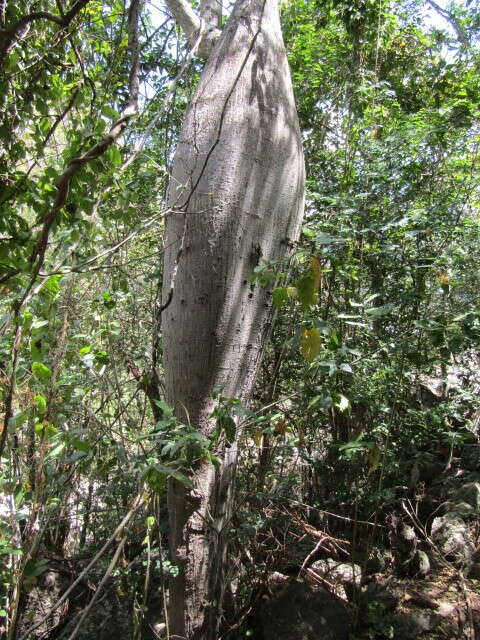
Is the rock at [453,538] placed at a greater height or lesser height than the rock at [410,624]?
greater

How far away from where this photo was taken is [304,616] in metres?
2.36

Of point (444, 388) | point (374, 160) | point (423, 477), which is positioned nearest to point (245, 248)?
point (374, 160)

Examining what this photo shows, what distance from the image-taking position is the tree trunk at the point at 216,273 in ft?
5.49

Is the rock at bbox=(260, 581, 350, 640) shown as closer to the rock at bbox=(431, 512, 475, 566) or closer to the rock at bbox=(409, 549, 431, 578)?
the rock at bbox=(409, 549, 431, 578)

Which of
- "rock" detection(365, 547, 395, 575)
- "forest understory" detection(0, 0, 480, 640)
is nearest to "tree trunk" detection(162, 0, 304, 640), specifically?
"forest understory" detection(0, 0, 480, 640)

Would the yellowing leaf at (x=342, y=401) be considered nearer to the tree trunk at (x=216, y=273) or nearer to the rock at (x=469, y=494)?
the tree trunk at (x=216, y=273)

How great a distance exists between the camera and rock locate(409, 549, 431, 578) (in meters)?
2.91

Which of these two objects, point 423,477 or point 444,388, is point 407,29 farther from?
point 423,477

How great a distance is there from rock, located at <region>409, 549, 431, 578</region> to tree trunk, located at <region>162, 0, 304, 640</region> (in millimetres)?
1725

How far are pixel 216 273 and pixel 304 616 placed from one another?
1805mm

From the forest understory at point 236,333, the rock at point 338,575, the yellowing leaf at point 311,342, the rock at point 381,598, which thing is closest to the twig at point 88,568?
the forest understory at point 236,333

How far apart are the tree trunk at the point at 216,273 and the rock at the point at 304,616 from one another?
2.53ft

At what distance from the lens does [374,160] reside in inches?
113

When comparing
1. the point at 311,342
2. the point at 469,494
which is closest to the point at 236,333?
the point at 311,342
